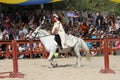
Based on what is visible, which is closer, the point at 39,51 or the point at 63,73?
the point at 63,73

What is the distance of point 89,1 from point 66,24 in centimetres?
1515

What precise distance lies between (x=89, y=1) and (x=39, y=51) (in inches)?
753

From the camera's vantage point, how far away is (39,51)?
2180 centimetres

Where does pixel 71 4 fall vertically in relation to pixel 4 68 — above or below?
above

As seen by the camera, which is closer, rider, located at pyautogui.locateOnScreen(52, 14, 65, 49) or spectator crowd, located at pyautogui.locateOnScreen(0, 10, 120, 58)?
rider, located at pyautogui.locateOnScreen(52, 14, 65, 49)

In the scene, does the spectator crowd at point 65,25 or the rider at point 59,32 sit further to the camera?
the spectator crowd at point 65,25

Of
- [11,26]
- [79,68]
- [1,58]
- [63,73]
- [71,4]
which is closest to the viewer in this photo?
[63,73]

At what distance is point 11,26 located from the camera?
23.9 meters

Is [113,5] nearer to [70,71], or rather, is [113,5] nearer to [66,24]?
[66,24]

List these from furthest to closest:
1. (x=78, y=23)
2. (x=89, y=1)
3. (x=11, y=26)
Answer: (x=89, y=1) → (x=78, y=23) → (x=11, y=26)

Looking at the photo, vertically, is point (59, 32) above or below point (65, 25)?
below

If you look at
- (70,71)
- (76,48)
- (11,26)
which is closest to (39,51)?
(11,26)

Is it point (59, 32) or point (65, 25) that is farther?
point (65, 25)

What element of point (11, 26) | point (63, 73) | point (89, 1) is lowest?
point (63, 73)
